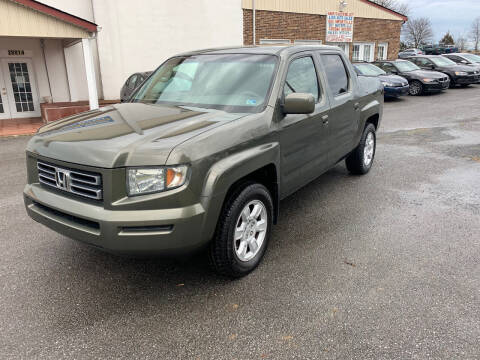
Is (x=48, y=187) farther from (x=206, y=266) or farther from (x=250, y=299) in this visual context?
(x=250, y=299)

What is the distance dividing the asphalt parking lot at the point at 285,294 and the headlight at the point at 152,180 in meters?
0.96

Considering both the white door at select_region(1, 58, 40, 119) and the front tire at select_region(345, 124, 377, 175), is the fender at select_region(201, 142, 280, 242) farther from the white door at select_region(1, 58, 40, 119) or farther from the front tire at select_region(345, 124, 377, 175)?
the white door at select_region(1, 58, 40, 119)

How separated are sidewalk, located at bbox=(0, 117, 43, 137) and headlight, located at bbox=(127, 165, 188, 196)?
10.1 m

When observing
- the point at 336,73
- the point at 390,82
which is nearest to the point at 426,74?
the point at 390,82

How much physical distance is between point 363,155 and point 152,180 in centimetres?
424

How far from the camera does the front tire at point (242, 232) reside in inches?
118

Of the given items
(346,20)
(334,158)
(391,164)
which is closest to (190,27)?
(346,20)

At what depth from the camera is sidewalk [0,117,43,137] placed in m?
11.3

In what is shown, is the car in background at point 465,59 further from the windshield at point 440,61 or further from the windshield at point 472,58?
the windshield at point 440,61

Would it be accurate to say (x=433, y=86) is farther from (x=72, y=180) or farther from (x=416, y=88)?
(x=72, y=180)

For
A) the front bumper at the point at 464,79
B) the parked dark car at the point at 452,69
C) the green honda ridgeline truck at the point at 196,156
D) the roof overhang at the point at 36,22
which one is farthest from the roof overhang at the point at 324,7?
the green honda ridgeline truck at the point at 196,156

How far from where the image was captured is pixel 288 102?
3.41 meters

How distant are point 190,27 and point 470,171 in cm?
1435

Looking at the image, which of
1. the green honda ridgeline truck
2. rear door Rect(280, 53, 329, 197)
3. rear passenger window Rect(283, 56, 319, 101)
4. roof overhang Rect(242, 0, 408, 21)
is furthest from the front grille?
roof overhang Rect(242, 0, 408, 21)
